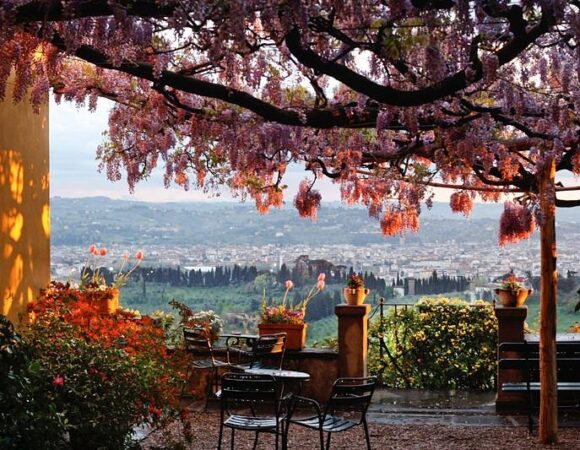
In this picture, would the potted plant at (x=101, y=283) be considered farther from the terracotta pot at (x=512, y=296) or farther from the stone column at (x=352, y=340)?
the terracotta pot at (x=512, y=296)

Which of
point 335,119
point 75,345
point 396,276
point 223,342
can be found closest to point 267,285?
point 223,342

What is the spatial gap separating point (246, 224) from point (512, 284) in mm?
4381

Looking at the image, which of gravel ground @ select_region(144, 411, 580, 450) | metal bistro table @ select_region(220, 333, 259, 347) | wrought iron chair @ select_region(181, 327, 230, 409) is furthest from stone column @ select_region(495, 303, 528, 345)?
wrought iron chair @ select_region(181, 327, 230, 409)

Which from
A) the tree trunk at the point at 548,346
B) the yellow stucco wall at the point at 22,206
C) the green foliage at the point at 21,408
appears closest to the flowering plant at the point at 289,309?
the yellow stucco wall at the point at 22,206

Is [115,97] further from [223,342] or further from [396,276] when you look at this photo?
[396,276]

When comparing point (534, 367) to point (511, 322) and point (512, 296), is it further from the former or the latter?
point (512, 296)

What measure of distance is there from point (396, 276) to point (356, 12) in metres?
7.16

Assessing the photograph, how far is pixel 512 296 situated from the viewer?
884cm

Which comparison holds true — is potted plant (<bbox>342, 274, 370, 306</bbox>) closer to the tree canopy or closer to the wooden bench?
the tree canopy

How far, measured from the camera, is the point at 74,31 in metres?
4.72

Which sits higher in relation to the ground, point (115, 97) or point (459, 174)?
point (115, 97)

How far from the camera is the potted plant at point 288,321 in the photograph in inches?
363

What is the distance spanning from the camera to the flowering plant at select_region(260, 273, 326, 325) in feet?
30.8

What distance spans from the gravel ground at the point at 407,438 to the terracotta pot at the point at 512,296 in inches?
56.0
